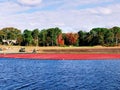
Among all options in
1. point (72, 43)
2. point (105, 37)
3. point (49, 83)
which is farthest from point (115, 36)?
point (49, 83)

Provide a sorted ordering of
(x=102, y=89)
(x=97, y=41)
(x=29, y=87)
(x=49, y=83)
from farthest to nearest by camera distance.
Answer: (x=97, y=41)
(x=49, y=83)
(x=29, y=87)
(x=102, y=89)

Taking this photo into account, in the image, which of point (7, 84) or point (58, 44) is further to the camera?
point (58, 44)

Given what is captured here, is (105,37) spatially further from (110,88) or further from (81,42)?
(110,88)

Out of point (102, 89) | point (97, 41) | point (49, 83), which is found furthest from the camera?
point (97, 41)

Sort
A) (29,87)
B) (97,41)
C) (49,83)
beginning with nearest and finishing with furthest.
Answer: (29,87) < (49,83) < (97,41)

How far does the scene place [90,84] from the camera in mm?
34031

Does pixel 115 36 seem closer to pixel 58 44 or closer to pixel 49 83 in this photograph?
pixel 58 44

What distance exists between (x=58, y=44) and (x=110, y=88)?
165 m

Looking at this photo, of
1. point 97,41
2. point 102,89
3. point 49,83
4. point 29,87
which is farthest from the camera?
point 97,41

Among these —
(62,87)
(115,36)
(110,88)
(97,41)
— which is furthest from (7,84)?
(115,36)

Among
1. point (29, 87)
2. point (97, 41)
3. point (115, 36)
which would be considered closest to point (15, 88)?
point (29, 87)

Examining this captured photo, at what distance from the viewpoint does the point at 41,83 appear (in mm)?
35375

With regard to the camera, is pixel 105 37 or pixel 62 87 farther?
pixel 105 37

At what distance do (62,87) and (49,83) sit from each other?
3.30 m
